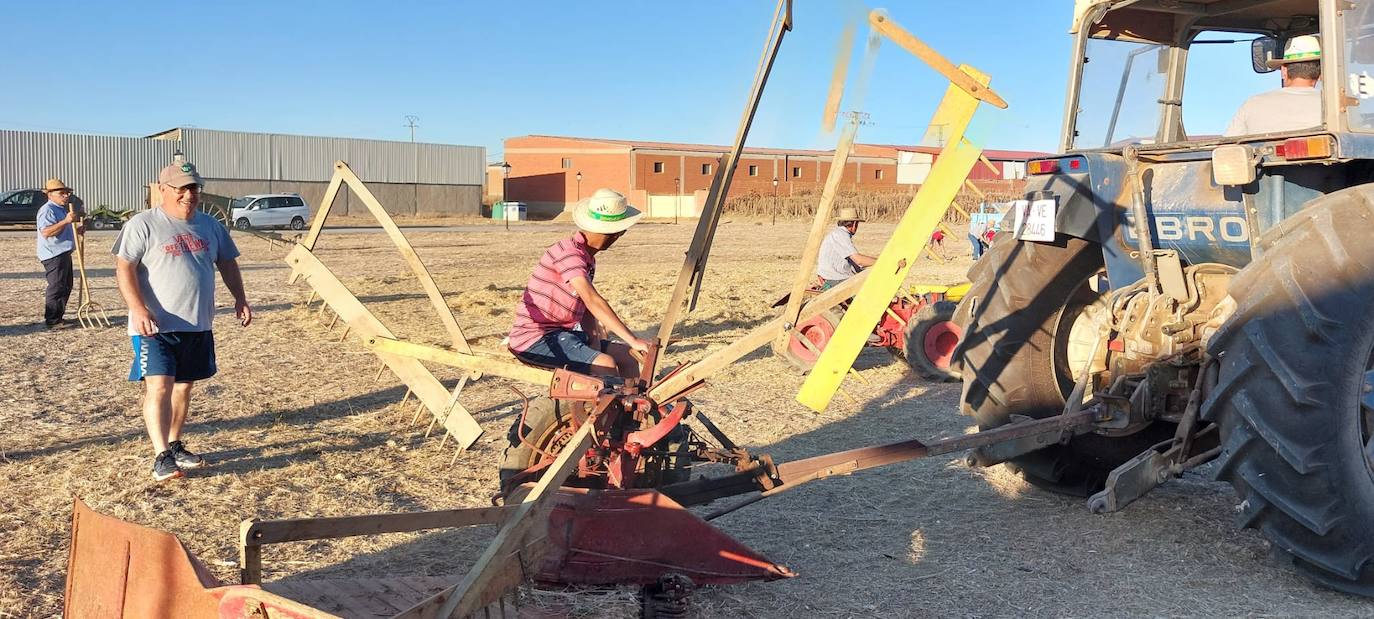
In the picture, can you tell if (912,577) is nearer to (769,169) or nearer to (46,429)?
(46,429)

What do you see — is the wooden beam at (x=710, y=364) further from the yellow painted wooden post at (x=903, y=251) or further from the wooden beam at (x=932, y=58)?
the wooden beam at (x=932, y=58)

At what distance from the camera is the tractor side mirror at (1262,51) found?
4.87 metres

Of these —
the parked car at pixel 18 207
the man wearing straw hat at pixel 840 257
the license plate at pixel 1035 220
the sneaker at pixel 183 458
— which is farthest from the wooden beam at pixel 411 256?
the parked car at pixel 18 207

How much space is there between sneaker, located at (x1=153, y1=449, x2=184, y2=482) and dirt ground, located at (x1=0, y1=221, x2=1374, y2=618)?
60mm

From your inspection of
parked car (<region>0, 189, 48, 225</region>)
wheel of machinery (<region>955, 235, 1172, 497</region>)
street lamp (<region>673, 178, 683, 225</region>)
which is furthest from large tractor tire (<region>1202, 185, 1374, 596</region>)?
street lamp (<region>673, 178, 683, 225</region>)

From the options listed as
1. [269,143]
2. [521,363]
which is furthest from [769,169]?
[521,363]

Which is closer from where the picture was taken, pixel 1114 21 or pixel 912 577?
pixel 912 577

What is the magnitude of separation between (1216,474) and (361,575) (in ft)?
10.4

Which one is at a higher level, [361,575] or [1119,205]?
[1119,205]

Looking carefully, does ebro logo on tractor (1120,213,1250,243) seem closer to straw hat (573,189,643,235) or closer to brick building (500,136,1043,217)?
straw hat (573,189,643,235)

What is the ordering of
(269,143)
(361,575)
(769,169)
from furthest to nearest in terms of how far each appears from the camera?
(769,169) → (269,143) → (361,575)

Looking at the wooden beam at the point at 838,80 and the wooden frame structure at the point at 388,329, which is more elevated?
the wooden beam at the point at 838,80

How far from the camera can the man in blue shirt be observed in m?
10.2

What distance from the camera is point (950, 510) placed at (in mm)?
4895
